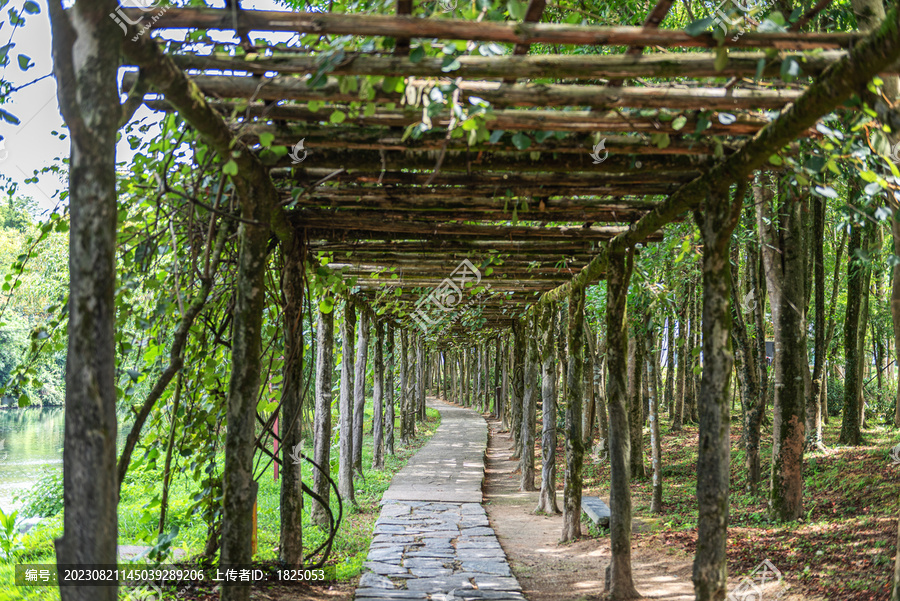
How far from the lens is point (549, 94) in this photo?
2852mm

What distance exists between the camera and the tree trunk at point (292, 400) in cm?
471

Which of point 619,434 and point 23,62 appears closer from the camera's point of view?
point 23,62

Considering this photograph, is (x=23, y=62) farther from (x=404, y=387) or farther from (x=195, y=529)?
(x=404, y=387)

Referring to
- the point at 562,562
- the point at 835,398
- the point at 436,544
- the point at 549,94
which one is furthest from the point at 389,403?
the point at 549,94

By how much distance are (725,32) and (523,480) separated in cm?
977

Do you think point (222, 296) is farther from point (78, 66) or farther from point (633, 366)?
point (633, 366)

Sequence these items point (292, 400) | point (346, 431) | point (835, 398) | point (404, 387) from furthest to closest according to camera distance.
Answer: point (835, 398) → point (404, 387) → point (346, 431) → point (292, 400)

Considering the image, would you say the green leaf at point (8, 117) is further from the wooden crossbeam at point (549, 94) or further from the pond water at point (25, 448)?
the pond water at point (25, 448)

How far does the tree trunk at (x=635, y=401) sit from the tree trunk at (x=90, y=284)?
833 centimetres

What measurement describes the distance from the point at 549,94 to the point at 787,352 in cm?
526

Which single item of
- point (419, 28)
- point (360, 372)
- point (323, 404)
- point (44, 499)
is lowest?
point (44, 499)

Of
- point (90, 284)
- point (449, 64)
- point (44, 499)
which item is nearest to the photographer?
point (90, 284)

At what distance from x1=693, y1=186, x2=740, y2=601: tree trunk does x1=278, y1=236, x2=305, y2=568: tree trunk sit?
2.74 meters

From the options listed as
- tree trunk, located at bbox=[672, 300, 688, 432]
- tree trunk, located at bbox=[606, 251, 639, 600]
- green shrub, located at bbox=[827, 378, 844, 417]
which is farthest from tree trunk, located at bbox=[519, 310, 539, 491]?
green shrub, located at bbox=[827, 378, 844, 417]
